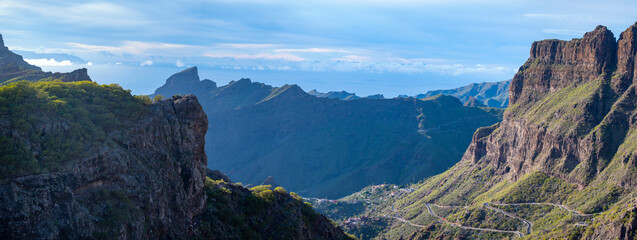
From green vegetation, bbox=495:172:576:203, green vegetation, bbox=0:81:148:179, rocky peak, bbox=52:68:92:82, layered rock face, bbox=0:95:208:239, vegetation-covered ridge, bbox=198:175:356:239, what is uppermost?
rocky peak, bbox=52:68:92:82

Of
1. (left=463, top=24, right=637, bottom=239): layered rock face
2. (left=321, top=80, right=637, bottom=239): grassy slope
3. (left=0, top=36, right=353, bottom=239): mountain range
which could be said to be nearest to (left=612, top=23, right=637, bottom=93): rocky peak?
(left=463, top=24, right=637, bottom=239): layered rock face

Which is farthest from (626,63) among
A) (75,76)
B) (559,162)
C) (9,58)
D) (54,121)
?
(9,58)

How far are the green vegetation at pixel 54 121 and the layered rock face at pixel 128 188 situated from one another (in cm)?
95

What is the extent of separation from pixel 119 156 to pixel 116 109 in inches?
402

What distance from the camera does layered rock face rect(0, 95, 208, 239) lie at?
43.7 m

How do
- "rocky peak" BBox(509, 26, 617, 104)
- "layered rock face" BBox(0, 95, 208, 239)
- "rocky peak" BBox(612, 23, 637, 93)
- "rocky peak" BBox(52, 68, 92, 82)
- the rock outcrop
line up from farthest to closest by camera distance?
"rocky peak" BBox(509, 26, 617, 104), "rocky peak" BBox(612, 23, 637, 93), the rock outcrop, "rocky peak" BBox(52, 68, 92, 82), "layered rock face" BBox(0, 95, 208, 239)

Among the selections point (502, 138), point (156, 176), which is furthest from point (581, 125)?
point (156, 176)

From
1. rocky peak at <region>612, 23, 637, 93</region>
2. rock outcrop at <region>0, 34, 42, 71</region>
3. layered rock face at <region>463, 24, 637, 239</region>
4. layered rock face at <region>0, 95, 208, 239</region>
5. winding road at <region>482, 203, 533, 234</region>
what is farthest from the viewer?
rocky peak at <region>612, 23, 637, 93</region>

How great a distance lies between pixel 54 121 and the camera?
5303 cm

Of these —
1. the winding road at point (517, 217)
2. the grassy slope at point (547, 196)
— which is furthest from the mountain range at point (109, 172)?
the winding road at point (517, 217)

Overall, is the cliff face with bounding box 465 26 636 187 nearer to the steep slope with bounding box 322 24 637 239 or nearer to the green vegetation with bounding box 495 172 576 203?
the steep slope with bounding box 322 24 637 239

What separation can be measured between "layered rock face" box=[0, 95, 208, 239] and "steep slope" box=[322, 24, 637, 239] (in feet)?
290

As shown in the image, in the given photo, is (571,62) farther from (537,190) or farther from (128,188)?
(128,188)

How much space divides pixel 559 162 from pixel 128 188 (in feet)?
462
